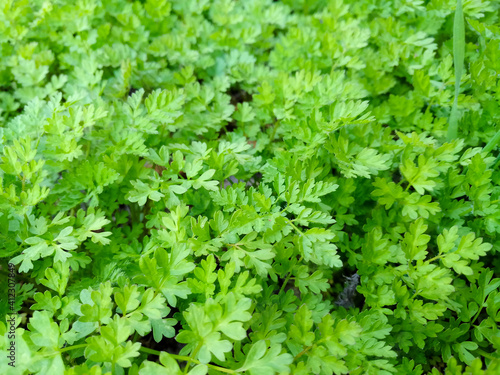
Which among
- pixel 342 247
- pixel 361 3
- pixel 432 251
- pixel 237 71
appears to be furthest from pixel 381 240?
pixel 361 3

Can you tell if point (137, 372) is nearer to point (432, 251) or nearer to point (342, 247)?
point (342, 247)

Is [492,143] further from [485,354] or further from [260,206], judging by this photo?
[260,206]

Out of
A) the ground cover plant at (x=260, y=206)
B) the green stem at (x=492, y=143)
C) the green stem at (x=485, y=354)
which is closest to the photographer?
the ground cover plant at (x=260, y=206)

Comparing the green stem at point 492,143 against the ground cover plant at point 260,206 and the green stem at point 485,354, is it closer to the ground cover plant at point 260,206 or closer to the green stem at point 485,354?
the ground cover plant at point 260,206

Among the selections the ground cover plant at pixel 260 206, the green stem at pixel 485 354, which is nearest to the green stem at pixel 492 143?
the ground cover plant at pixel 260 206

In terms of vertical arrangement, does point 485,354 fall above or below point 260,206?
below

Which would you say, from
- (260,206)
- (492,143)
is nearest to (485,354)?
(492,143)

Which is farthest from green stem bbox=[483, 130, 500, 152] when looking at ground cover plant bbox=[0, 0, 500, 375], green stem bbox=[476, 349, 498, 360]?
green stem bbox=[476, 349, 498, 360]

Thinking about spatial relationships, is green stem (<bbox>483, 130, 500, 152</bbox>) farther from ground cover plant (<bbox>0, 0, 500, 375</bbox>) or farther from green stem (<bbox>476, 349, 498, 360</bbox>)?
green stem (<bbox>476, 349, 498, 360</bbox>)
